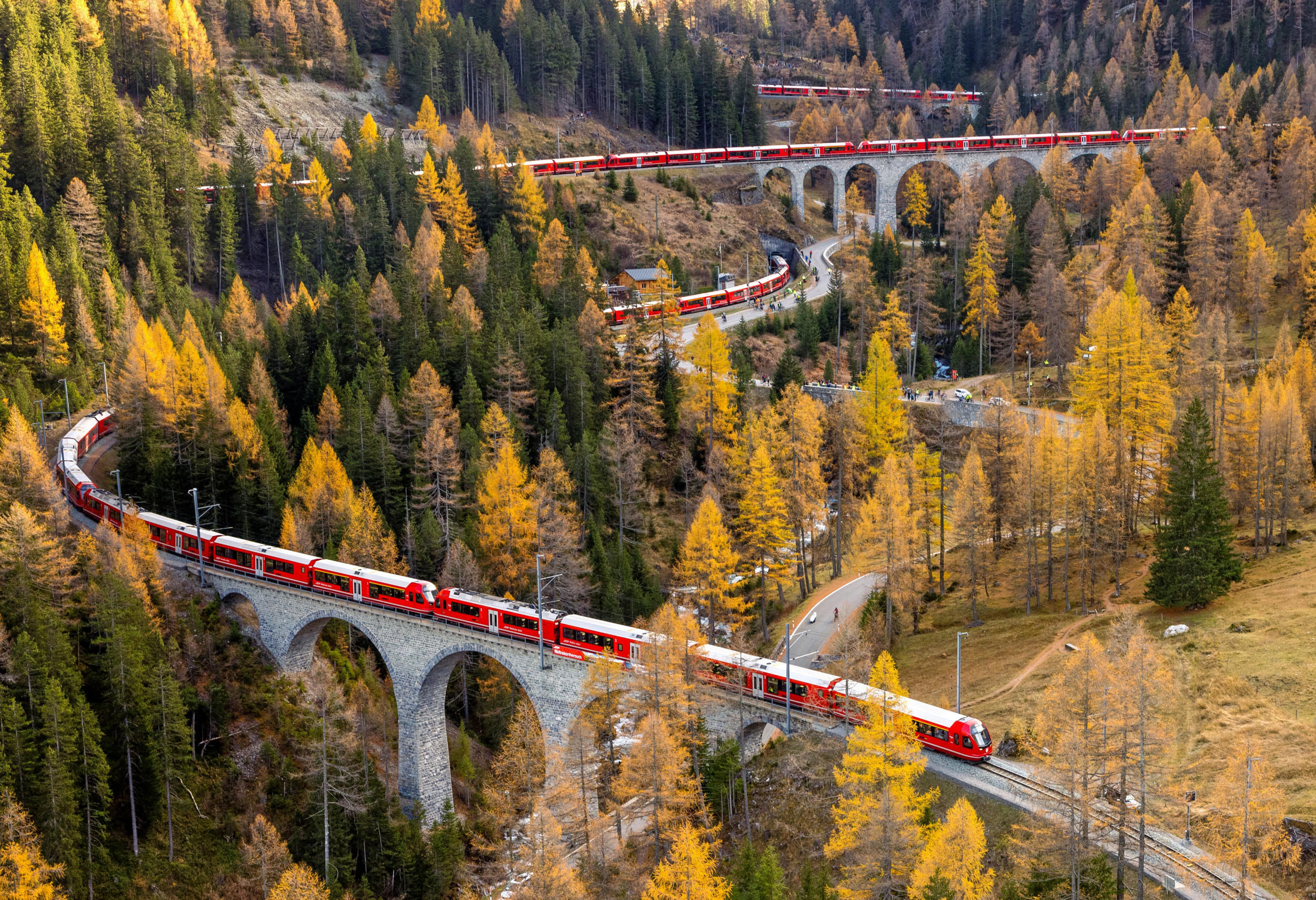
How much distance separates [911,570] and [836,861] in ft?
69.3

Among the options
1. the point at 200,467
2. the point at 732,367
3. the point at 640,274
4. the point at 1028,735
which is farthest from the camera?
the point at 640,274

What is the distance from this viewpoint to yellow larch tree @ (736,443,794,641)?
237ft

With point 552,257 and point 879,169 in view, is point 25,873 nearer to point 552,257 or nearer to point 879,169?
point 552,257

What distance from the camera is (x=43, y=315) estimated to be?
89062 millimetres

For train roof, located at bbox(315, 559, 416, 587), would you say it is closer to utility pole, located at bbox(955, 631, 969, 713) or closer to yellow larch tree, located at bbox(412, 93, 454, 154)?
utility pole, located at bbox(955, 631, 969, 713)

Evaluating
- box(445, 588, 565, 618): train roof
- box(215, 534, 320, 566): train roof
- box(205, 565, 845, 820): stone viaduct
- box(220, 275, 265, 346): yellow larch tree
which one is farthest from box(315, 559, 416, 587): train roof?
box(220, 275, 265, 346): yellow larch tree

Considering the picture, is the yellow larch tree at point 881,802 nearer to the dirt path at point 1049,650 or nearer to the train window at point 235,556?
the dirt path at point 1049,650

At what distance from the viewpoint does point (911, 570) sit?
2648 inches

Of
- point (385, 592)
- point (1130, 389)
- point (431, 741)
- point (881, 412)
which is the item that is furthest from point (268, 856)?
point (1130, 389)

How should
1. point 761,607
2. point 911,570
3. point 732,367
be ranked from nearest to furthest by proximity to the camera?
point 911,570
point 761,607
point 732,367

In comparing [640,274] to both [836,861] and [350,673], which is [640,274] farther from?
[836,861]

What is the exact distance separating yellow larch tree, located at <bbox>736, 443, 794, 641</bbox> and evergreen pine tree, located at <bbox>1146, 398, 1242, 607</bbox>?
20.3 m

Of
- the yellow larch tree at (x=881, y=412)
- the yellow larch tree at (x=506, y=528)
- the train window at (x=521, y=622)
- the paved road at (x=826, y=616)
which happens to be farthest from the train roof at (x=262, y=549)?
the yellow larch tree at (x=881, y=412)

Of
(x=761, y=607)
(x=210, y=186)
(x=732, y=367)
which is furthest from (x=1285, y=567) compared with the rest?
(x=210, y=186)
